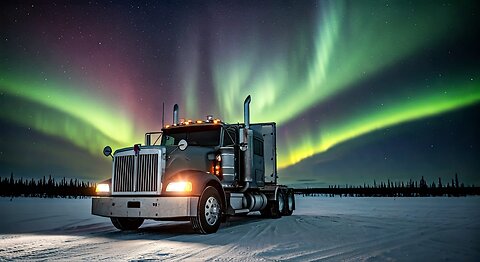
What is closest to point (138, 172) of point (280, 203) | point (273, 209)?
point (273, 209)

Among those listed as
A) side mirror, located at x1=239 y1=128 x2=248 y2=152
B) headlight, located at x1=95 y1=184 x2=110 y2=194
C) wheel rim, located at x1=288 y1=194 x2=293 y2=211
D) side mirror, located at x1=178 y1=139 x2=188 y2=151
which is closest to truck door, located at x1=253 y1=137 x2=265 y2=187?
side mirror, located at x1=239 y1=128 x2=248 y2=152

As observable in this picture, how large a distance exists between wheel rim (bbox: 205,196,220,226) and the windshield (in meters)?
2.33

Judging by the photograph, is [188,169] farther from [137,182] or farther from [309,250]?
[309,250]

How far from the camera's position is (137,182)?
9484mm

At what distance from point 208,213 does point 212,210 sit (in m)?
0.15

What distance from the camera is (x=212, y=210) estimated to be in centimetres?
961

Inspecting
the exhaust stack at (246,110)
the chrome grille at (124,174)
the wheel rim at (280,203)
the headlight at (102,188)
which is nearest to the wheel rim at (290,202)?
the wheel rim at (280,203)

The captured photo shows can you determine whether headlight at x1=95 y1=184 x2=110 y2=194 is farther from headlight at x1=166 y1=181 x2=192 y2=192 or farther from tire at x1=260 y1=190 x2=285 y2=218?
tire at x1=260 y1=190 x2=285 y2=218

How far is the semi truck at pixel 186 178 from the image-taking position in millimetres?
8977

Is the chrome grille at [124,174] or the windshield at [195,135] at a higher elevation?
the windshield at [195,135]

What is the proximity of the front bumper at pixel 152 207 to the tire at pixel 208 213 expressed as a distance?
261 millimetres

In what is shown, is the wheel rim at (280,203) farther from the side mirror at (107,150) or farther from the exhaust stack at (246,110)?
the side mirror at (107,150)

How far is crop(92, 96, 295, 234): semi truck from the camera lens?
8.98m

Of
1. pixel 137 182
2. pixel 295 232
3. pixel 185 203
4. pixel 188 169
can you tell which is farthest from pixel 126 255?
pixel 295 232
